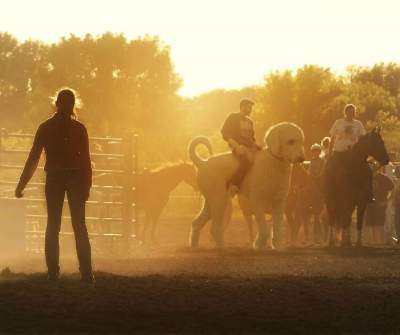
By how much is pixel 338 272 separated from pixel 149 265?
8.99 feet

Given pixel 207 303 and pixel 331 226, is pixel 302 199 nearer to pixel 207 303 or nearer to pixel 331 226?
pixel 331 226

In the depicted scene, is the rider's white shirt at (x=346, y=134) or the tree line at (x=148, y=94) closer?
the rider's white shirt at (x=346, y=134)

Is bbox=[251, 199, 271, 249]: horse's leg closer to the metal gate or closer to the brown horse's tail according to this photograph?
the brown horse's tail

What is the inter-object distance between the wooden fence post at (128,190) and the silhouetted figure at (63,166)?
1017 cm

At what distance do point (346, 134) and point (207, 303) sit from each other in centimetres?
1151

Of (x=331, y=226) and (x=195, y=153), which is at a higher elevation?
(x=195, y=153)

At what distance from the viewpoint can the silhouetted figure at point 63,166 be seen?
12.8 m

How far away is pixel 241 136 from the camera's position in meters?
20.8

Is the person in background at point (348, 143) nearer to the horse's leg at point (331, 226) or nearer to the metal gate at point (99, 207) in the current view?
the horse's leg at point (331, 226)

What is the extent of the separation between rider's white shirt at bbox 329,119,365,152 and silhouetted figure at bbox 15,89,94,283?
9.95 m

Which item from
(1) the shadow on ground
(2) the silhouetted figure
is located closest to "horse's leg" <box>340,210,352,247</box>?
(1) the shadow on ground

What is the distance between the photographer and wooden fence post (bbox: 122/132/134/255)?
23094mm

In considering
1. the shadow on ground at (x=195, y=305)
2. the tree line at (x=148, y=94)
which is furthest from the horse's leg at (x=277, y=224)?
the tree line at (x=148, y=94)

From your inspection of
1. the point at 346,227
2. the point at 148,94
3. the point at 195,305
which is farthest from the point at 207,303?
the point at 148,94
